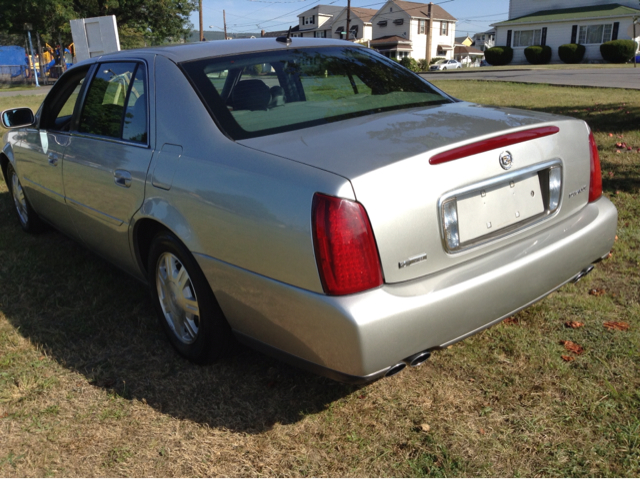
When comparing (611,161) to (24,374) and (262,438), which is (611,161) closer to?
(262,438)

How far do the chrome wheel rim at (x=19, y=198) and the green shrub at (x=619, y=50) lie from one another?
141ft

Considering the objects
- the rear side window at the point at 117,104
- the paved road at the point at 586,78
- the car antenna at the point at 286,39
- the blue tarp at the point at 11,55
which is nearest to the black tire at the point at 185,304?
the rear side window at the point at 117,104

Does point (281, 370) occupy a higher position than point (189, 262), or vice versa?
point (189, 262)

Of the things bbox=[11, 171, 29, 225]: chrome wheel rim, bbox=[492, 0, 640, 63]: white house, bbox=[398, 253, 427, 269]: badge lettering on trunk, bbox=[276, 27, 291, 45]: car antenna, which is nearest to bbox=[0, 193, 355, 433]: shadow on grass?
bbox=[11, 171, 29, 225]: chrome wheel rim

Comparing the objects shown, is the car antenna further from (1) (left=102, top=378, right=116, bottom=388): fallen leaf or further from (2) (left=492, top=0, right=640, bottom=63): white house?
(2) (left=492, top=0, right=640, bottom=63): white house

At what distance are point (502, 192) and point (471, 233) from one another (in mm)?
246

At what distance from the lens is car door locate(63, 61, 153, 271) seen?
3197 millimetres

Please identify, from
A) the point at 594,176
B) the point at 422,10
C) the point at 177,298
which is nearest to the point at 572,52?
the point at 422,10

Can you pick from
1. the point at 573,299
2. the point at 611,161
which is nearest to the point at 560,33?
the point at 611,161

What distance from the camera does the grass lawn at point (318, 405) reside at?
2414 mm

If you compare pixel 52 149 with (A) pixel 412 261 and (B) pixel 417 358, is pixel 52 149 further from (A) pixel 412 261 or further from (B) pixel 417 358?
(B) pixel 417 358

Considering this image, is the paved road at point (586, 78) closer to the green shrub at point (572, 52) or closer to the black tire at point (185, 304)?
the black tire at point (185, 304)

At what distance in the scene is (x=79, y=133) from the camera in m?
3.86

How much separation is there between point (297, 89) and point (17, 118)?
9.29 ft
